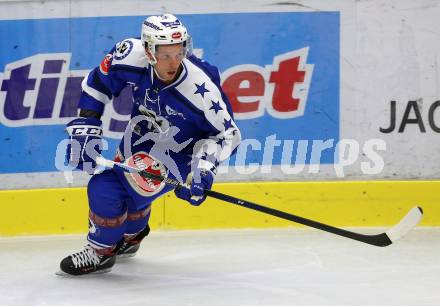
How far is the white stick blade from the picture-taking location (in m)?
3.69

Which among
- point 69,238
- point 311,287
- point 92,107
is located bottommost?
point 69,238

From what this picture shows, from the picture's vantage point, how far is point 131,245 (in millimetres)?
4191

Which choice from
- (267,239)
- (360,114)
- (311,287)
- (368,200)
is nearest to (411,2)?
(360,114)

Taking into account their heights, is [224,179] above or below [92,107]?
below

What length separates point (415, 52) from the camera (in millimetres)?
4805

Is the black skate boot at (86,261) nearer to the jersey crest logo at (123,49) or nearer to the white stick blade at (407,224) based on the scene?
the jersey crest logo at (123,49)

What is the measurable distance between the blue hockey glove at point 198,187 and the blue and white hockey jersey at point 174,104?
3cm

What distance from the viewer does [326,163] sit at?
4812 millimetres

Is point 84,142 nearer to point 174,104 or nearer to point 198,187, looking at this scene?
point 174,104

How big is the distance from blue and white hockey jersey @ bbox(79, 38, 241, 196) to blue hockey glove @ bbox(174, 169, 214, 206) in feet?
0.11

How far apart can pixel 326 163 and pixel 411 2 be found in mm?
886

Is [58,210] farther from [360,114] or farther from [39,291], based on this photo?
[360,114]

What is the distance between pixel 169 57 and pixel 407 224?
43.1 inches

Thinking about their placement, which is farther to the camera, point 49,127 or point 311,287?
point 49,127
